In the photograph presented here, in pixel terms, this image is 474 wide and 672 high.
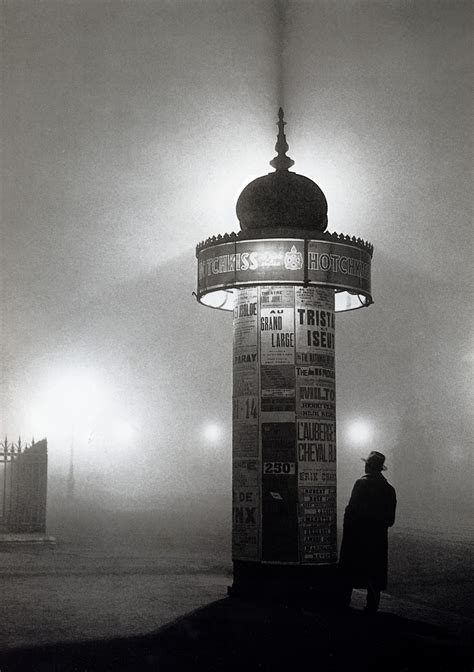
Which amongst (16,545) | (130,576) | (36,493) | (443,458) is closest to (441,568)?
(130,576)

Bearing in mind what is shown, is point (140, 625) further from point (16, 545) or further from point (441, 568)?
point (16, 545)

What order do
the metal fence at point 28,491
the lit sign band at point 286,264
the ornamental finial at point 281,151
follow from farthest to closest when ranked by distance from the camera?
the metal fence at point 28,491 < the ornamental finial at point 281,151 < the lit sign band at point 286,264

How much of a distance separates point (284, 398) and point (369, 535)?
5.89 feet

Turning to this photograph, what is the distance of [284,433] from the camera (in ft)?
32.1

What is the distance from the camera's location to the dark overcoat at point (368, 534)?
9352 millimetres

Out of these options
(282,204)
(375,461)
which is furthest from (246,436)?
(282,204)

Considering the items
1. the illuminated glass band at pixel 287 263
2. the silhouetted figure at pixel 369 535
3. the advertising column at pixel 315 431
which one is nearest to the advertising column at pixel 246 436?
the illuminated glass band at pixel 287 263

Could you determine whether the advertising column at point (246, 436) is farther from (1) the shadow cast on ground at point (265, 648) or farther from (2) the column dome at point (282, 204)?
(1) the shadow cast on ground at point (265, 648)

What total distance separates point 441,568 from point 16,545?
7.98m

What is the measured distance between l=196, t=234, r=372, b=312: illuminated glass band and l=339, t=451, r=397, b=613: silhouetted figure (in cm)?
213

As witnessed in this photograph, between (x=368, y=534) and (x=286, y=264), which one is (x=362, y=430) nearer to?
(x=368, y=534)

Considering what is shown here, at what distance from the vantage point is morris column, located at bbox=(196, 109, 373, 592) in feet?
31.8

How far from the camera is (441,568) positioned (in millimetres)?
14680

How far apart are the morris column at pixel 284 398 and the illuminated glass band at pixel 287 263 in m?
→ 0.01
